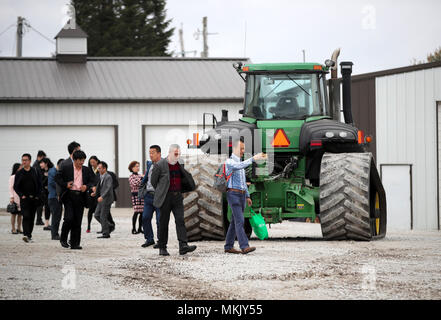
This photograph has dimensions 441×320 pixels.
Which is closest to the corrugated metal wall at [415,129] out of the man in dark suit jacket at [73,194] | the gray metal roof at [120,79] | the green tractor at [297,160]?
the gray metal roof at [120,79]

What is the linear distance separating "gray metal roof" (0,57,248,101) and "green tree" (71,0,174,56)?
2010cm

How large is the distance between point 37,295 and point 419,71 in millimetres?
20035

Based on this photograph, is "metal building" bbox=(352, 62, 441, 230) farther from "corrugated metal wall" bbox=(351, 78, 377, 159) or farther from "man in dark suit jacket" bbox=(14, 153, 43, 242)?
"man in dark suit jacket" bbox=(14, 153, 43, 242)

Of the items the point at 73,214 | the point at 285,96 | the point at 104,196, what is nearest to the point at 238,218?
the point at 73,214

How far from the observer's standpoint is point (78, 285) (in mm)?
9812

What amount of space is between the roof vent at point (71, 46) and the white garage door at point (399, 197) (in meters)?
15.9

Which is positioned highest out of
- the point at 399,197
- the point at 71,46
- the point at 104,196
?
the point at 71,46

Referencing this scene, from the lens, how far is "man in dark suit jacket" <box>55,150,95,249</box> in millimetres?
15016

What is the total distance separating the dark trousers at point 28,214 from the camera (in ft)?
57.0

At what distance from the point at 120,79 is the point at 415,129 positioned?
14188 millimetres

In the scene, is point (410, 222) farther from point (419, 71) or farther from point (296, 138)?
point (296, 138)

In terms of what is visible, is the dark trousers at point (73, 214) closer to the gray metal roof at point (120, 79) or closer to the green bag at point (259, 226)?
the green bag at point (259, 226)

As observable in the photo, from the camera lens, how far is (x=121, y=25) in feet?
193

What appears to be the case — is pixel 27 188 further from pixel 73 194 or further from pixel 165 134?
pixel 165 134
